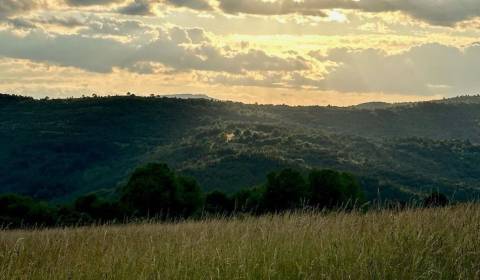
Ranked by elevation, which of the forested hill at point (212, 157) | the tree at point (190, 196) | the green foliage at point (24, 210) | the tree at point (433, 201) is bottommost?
the forested hill at point (212, 157)

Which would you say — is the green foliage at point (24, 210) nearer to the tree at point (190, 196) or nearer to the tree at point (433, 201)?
the tree at point (190, 196)

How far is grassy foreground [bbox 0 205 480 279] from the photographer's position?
677 cm

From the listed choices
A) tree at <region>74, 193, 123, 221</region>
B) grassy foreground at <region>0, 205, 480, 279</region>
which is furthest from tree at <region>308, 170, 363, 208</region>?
grassy foreground at <region>0, 205, 480, 279</region>

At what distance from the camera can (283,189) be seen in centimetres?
4969

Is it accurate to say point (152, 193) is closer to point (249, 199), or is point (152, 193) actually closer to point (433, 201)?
point (249, 199)

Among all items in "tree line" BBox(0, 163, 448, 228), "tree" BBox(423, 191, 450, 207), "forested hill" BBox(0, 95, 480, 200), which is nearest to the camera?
"tree" BBox(423, 191, 450, 207)

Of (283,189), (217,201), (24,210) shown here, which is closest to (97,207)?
(24,210)

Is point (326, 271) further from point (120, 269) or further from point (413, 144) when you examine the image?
point (413, 144)

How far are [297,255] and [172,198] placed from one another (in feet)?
166

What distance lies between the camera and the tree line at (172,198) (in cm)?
4909

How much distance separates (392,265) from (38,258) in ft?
15.0

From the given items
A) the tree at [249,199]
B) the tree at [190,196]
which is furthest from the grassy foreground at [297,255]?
the tree at [190,196]

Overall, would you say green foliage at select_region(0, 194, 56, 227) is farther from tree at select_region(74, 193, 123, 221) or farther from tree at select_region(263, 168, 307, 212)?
tree at select_region(263, 168, 307, 212)

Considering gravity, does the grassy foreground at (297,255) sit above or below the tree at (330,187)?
above
